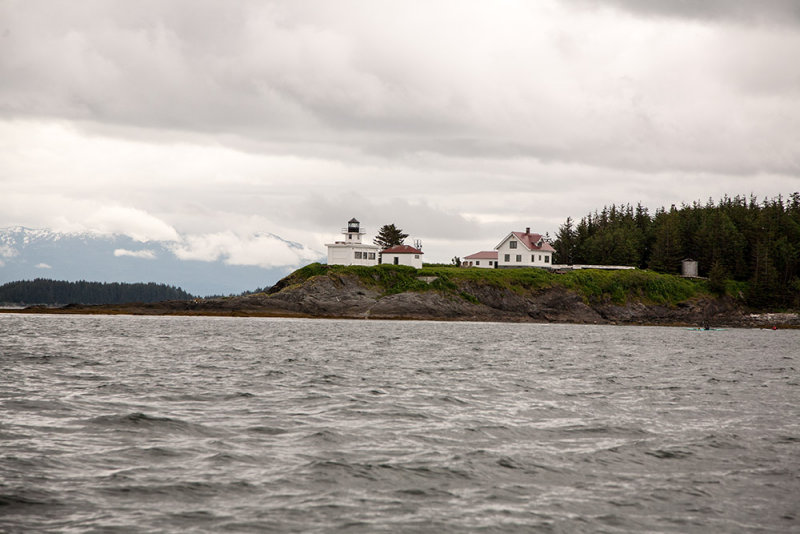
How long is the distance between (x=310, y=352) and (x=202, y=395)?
23907 mm

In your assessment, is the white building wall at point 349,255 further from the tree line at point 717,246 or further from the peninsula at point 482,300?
the tree line at point 717,246

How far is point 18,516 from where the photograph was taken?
13516mm

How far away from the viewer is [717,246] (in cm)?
16325

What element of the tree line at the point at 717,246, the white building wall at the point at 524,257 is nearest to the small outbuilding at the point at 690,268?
the tree line at the point at 717,246

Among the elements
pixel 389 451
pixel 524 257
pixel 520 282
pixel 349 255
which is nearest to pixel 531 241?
pixel 524 257

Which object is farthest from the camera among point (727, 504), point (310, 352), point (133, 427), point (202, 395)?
point (310, 352)

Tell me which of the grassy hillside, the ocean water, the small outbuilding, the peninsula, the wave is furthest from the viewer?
the small outbuilding

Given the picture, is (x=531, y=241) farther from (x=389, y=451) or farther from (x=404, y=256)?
(x=389, y=451)

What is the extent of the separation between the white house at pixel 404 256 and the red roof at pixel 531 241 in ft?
69.6

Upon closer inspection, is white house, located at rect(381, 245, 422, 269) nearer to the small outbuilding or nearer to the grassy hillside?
the grassy hillside

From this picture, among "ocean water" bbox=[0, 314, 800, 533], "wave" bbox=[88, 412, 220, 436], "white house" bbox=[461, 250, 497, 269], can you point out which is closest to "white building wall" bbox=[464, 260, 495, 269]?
"white house" bbox=[461, 250, 497, 269]

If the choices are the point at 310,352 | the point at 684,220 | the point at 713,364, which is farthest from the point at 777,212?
the point at 310,352

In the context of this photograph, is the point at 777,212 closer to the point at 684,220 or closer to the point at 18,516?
the point at 684,220

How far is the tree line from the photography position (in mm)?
147875
